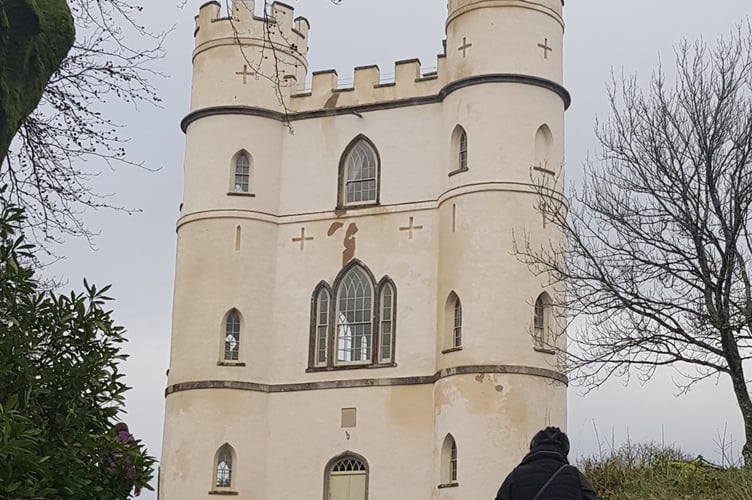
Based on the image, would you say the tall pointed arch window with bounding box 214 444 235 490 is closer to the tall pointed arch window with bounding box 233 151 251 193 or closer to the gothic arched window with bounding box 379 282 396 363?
the gothic arched window with bounding box 379 282 396 363

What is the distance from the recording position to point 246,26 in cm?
3344

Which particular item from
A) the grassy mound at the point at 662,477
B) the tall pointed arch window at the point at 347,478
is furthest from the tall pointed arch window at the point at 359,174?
the grassy mound at the point at 662,477

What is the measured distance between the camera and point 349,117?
33000mm

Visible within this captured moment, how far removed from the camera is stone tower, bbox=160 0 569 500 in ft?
95.5

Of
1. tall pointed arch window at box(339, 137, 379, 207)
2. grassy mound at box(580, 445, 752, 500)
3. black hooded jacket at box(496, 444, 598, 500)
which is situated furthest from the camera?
tall pointed arch window at box(339, 137, 379, 207)

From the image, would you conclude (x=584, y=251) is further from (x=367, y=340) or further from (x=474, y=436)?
(x=367, y=340)

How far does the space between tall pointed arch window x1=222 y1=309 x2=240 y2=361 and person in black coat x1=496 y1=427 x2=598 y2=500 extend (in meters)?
23.4

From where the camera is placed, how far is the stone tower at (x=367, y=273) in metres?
29.1

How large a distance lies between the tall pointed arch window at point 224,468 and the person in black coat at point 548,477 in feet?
75.2

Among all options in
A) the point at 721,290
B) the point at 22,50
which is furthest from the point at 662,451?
the point at 22,50

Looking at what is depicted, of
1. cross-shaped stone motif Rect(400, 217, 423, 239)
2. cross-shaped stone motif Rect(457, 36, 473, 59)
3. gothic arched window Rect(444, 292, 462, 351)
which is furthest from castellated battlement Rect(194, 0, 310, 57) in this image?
gothic arched window Rect(444, 292, 462, 351)

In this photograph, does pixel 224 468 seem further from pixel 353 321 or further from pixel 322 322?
pixel 353 321

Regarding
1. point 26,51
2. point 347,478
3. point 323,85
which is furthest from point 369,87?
point 26,51

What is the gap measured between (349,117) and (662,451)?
15793mm
